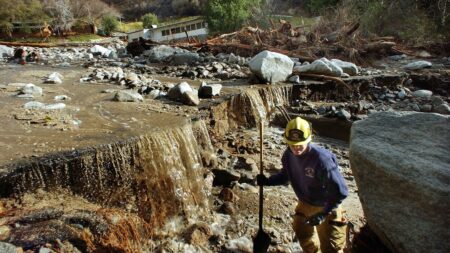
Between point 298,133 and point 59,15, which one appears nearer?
point 298,133

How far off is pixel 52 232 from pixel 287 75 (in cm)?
659

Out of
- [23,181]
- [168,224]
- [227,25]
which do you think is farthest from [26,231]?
[227,25]

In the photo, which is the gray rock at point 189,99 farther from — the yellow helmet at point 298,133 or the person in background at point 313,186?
the yellow helmet at point 298,133

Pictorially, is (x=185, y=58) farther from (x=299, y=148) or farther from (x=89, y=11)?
(x=89, y=11)

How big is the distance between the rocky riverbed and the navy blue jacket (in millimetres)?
1177

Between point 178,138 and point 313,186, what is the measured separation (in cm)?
229

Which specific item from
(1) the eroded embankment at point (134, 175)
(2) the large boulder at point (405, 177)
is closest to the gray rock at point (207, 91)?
(1) the eroded embankment at point (134, 175)

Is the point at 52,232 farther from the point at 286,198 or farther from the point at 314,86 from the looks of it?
the point at 314,86

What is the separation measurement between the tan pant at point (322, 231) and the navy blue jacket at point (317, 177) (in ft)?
0.39

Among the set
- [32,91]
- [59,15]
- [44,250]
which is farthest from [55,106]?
[59,15]

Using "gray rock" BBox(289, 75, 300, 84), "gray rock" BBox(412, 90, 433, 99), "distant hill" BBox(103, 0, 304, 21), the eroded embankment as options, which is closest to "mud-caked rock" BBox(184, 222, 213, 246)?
the eroded embankment

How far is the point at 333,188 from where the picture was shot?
9.21 feet

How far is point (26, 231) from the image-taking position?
3.13 m

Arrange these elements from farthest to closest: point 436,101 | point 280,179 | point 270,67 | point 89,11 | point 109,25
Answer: point 89,11 → point 109,25 → point 270,67 → point 436,101 → point 280,179
